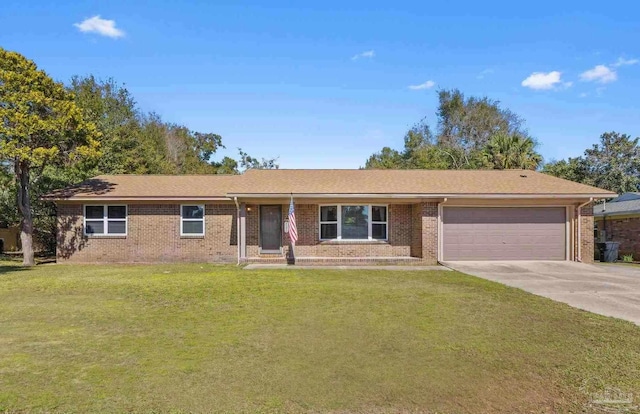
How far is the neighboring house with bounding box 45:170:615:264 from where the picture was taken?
611 inches

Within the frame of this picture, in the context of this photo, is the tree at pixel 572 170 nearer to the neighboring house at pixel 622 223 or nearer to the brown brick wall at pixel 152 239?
the neighboring house at pixel 622 223

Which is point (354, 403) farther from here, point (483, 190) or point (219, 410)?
point (483, 190)

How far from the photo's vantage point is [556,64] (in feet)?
66.6

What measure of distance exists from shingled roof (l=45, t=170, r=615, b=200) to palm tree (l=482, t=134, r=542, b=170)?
263 inches

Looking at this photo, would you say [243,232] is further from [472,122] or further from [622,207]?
[472,122]

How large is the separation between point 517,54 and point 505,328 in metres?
17.7

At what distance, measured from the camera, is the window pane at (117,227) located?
1619 centimetres

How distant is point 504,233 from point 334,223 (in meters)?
6.49

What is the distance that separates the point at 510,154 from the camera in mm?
25453

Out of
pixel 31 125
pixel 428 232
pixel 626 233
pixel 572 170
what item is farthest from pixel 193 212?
pixel 572 170

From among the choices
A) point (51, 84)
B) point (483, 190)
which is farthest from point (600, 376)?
point (51, 84)

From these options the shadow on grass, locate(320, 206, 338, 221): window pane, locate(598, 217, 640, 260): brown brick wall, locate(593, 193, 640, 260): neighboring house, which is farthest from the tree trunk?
locate(598, 217, 640, 260): brown brick wall

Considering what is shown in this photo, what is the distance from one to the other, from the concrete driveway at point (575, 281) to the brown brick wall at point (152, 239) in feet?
27.7

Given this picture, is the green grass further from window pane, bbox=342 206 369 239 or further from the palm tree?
the palm tree
